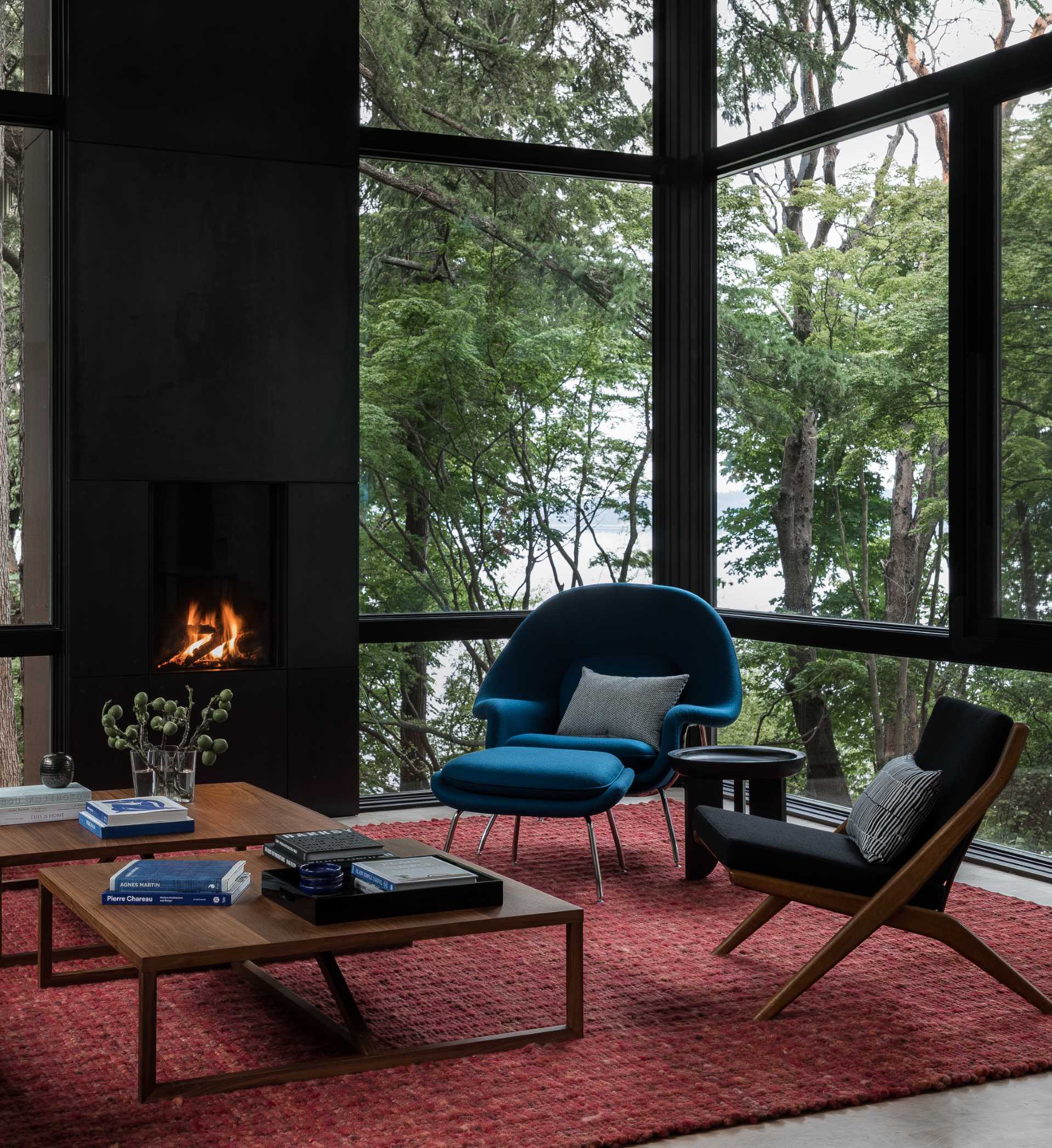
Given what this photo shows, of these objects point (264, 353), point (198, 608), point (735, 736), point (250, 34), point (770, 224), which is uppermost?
point (250, 34)

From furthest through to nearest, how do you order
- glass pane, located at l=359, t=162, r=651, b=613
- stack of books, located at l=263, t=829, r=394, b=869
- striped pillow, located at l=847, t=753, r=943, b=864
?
glass pane, located at l=359, t=162, r=651, b=613
striped pillow, located at l=847, t=753, r=943, b=864
stack of books, located at l=263, t=829, r=394, b=869

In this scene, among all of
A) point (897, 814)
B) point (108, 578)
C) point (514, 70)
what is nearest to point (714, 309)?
point (514, 70)

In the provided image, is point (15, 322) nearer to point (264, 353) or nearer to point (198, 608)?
point (264, 353)

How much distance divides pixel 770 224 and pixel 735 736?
2485 mm

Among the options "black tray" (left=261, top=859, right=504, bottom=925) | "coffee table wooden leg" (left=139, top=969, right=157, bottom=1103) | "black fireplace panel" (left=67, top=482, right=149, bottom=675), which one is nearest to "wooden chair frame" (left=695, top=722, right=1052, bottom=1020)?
"black tray" (left=261, top=859, right=504, bottom=925)

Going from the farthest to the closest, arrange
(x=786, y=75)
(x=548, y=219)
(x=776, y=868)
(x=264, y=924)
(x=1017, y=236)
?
(x=548, y=219) → (x=786, y=75) → (x=1017, y=236) → (x=776, y=868) → (x=264, y=924)

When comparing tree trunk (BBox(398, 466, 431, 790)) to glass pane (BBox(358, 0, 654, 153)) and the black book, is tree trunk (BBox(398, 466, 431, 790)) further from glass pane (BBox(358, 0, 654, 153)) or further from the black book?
the black book

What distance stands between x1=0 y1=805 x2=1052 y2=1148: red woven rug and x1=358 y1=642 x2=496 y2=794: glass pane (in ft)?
7.65

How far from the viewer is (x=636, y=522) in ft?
23.0

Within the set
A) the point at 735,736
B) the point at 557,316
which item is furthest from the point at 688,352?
the point at 735,736

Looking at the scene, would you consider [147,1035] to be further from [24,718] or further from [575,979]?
[24,718]

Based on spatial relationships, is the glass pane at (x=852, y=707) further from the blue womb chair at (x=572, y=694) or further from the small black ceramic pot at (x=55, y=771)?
the small black ceramic pot at (x=55, y=771)

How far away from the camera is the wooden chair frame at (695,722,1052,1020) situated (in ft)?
11.3

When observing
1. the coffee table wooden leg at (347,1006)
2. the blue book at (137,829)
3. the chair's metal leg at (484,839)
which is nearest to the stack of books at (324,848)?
the coffee table wooden leg at (347,1006)
